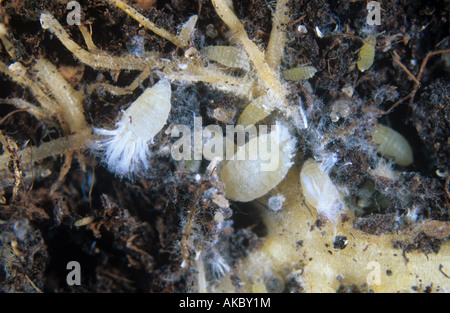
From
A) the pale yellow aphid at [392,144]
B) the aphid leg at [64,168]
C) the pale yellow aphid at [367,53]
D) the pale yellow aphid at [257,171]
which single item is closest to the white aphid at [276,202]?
the pale yellow aphid at [257,171]

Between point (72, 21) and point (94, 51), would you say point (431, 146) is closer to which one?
point (94, 51)

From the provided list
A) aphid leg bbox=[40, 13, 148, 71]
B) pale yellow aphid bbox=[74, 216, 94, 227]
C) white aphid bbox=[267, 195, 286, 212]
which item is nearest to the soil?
pale yellow aphid bbox=[74, 216, 94, 227]

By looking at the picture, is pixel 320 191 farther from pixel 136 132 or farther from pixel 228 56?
pixel 136 132

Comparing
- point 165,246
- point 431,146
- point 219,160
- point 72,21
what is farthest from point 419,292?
point 72,21

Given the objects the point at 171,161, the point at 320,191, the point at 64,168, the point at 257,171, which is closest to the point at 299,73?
the point at 257,171

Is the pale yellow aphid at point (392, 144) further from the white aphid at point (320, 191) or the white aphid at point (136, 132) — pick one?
the white aphid at point (136, 132)

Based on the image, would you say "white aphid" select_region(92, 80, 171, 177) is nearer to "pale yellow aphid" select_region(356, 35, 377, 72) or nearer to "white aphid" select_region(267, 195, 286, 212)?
"white aphid" select_region(267, 195, 286, 212)
